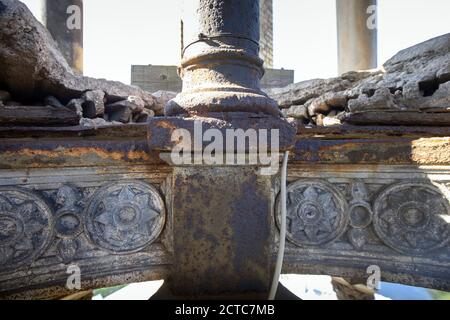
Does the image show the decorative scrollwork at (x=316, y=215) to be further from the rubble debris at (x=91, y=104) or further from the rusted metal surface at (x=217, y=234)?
the rubble debris at (x=91, y=104)

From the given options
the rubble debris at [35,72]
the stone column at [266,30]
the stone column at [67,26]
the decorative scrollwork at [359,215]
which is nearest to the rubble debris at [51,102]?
the rubble debris at [35,72]

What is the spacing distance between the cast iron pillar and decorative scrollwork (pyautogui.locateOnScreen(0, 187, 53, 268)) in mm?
657

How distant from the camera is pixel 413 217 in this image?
122 centimetres

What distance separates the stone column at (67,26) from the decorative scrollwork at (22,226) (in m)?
4.58

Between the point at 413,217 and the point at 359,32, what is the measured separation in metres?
5.66

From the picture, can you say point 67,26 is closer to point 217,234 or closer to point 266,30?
point 217,234

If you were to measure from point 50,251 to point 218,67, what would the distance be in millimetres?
1045

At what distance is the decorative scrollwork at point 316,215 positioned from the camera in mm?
1252

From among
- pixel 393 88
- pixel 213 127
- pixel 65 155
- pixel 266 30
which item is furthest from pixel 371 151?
pixel 266 30

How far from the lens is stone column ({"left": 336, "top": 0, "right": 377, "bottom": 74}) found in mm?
5625

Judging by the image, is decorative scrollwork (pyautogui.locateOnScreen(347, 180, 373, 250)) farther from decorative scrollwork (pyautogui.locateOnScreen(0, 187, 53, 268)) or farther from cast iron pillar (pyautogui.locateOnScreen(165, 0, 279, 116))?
decorative scrollwork (pyautogui.locateOnScreen(0, 187, 53, 268))

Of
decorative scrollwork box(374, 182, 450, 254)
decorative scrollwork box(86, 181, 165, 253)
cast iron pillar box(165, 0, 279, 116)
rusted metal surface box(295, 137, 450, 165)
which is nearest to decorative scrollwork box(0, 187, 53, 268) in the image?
decorative scrollwork box(86, 181, 165, 253)

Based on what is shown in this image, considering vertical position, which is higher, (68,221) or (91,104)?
(91,104)

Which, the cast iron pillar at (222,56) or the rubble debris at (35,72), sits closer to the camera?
the cast iron pillar at (222,56)
